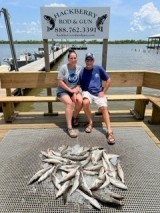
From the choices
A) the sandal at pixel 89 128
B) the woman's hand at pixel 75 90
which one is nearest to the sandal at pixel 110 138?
the sandal at pixel 89 128

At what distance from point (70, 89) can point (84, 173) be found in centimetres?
172

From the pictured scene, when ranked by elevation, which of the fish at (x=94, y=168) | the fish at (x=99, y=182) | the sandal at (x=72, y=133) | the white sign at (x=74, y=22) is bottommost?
the sandal at (x=72, y=133)

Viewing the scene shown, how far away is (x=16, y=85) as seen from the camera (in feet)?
15.9

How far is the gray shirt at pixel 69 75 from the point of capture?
169 inches

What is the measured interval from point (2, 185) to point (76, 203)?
91 cm

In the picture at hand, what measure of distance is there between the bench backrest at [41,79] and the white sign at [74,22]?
73 centimetres

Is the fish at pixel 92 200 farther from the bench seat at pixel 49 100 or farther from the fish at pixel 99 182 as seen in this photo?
the bench seat at pixel 49 100

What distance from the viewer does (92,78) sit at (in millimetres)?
4281

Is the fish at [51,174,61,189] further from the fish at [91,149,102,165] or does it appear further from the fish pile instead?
the fish at [91,149,102,165]

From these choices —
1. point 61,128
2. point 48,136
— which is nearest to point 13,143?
point 48,136

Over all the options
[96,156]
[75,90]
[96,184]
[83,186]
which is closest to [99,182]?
[96,184]

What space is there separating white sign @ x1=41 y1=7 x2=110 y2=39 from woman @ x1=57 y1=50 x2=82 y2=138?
684 mm

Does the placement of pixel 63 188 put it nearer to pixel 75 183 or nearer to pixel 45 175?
pixel 75 183

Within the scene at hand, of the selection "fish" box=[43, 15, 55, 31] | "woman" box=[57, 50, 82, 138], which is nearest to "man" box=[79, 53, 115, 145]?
"woman" box=[57, 50, 82, 138]
